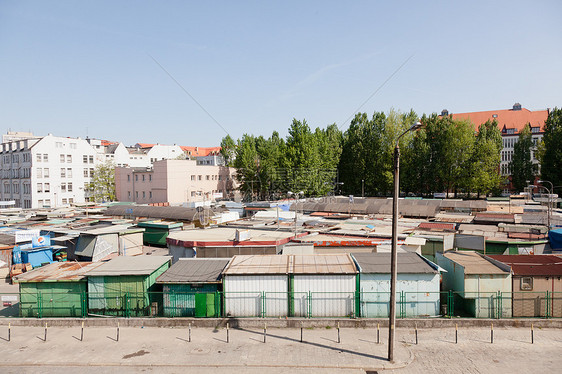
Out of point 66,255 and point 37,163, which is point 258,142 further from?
point 66,255

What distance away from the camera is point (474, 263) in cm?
1725

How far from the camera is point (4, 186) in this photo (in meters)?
73.1

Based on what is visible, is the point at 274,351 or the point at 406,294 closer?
the point at 274,351

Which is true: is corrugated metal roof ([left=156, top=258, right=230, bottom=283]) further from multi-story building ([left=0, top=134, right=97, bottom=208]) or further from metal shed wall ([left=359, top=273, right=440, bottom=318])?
multi-story building ([left=0, top=134, right=97, bottom=208])

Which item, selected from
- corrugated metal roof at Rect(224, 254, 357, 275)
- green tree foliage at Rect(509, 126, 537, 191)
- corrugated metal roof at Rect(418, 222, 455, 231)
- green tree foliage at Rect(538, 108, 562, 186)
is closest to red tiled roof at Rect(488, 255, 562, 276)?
corrugated metal roof at Rect(224, 254, 357, 275)

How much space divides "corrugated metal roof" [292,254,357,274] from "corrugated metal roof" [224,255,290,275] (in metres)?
0.58

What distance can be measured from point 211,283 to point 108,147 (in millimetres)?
88872

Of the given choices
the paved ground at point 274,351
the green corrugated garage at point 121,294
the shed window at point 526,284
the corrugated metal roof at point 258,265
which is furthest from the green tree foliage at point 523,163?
the green corrugated garage at point 121,294

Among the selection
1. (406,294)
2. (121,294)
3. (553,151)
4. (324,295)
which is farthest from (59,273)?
(553,151)

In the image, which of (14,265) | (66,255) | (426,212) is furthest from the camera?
(426,212)

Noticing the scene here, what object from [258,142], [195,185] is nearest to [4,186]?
[195,185]

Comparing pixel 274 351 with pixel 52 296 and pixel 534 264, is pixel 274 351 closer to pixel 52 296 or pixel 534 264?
pixel 52 296

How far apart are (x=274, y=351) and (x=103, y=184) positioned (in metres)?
68.1

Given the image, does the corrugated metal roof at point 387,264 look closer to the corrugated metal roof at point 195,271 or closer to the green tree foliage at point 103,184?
the corrugated metal roof at point 195,271
